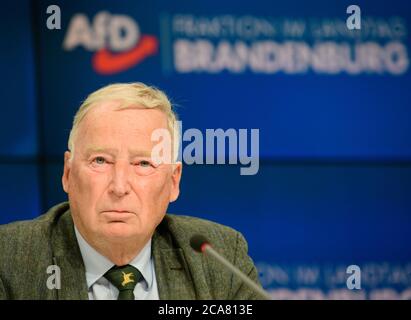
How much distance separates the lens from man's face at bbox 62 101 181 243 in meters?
2.52

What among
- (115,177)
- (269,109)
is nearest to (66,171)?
(115,177)

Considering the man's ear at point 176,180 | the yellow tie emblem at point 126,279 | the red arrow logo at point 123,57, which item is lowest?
the yellow tie emblem at point 126,279

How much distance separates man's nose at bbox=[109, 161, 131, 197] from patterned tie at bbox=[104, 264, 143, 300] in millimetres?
261

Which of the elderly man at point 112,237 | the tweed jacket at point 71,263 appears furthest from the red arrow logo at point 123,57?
the tweed jacket at point 71,263

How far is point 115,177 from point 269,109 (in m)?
0.71

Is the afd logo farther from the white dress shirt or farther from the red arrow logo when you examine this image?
the white dress shirt

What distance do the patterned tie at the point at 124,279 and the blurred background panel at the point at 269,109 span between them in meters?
0.40

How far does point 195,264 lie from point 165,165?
0.38 metres

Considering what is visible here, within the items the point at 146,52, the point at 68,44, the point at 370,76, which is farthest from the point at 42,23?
the point at 370,76

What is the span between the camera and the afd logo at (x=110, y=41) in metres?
2.77

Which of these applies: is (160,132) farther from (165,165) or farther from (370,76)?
(370,76)

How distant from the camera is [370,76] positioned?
287cm

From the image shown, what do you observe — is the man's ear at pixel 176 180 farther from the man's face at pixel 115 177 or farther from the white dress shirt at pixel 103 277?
the white dress shirt at pixel 103 277

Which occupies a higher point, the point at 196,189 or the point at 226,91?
the point at 226,91
